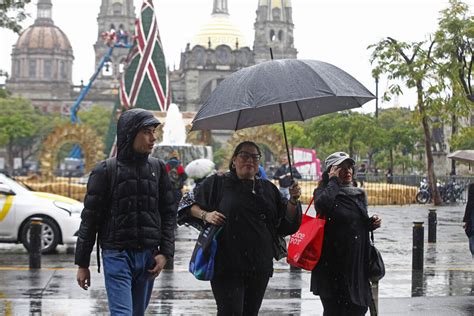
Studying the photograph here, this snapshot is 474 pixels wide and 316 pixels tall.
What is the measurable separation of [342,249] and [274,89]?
47.2 inches

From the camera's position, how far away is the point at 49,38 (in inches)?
5861

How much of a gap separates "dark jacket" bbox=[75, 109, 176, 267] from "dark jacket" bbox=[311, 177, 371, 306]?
119cm

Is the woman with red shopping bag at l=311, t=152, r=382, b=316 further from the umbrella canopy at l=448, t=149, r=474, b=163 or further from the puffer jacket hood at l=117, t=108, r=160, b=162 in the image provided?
the umbrella canopy at l=448, t=149, r=474, b=163

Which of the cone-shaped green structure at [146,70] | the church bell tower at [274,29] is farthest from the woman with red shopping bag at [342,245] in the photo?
the church bell tower at [274,29]

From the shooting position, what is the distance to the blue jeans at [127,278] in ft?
19.2

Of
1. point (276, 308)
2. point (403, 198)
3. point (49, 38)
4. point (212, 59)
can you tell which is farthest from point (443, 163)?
point (49, 38)

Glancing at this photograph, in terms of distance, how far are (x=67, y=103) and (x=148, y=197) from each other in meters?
128

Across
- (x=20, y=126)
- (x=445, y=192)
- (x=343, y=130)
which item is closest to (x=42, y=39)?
(x=20, y=126)

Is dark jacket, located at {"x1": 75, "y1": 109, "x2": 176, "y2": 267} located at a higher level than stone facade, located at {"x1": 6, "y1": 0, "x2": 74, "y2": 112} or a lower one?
lower

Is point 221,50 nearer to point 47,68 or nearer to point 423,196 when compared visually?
point 47,68

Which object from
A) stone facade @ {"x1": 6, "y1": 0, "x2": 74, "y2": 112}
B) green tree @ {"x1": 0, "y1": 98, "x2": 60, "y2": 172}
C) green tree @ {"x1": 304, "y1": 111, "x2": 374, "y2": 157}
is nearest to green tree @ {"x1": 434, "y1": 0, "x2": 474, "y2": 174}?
green tree @ {"x1": 304, "y1": 111, "x2": 374, "y2": 157}

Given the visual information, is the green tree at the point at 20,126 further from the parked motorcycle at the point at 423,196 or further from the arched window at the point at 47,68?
the parked motorcycle at the point at 423,196

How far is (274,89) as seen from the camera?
254 inches

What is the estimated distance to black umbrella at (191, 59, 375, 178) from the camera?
643 cm
